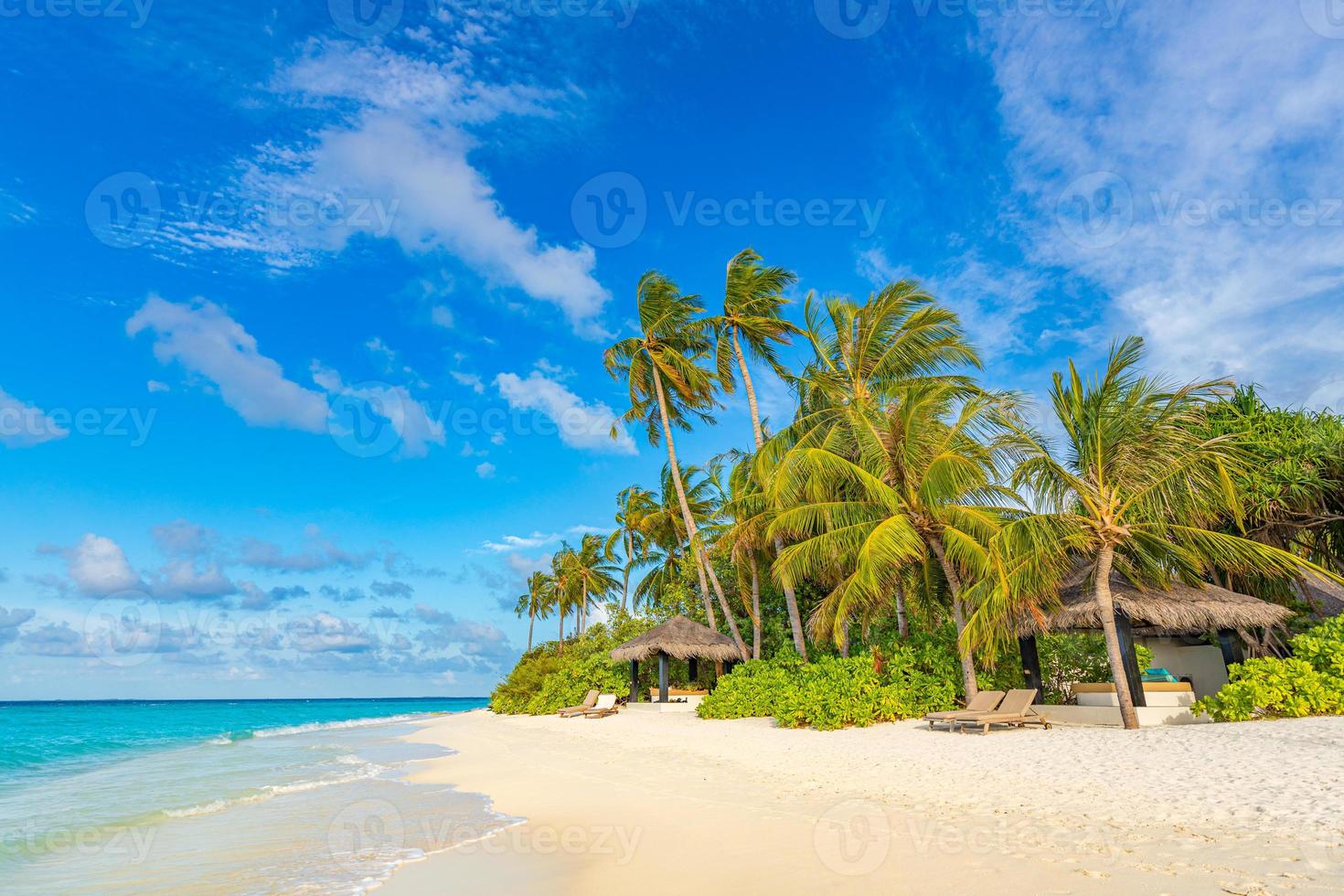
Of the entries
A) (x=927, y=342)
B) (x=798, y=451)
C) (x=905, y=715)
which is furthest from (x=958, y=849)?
(x=927, y=342)

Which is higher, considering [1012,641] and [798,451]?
[798,451]

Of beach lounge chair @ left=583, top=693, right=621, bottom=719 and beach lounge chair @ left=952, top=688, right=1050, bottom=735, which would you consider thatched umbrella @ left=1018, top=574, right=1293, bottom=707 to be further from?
beach lounge chair @ left=583, top=693, right=621, bottom=719

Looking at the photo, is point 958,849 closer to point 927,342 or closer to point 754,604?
point 927,342

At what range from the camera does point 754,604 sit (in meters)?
18.1

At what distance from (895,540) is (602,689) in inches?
581

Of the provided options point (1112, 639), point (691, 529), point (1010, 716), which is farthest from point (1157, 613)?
point (691, 529)

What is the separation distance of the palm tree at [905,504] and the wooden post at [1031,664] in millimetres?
940

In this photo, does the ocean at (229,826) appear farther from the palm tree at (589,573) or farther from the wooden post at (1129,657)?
the palm tree at (589,573)

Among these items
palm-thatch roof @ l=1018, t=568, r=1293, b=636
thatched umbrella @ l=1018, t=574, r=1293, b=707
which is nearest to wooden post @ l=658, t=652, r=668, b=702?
thatched umbrella @ l=1018, t=574, r=1293, b=707

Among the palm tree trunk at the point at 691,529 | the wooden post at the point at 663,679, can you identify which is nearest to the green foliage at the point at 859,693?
the palm tree trunk at the point at 691,529

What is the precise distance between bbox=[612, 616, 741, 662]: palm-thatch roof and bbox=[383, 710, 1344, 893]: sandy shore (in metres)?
9.27

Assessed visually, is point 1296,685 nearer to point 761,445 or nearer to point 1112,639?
point 1112,639

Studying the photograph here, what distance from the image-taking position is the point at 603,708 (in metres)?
20.3

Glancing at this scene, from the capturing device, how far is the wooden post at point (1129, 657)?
33.7ft
